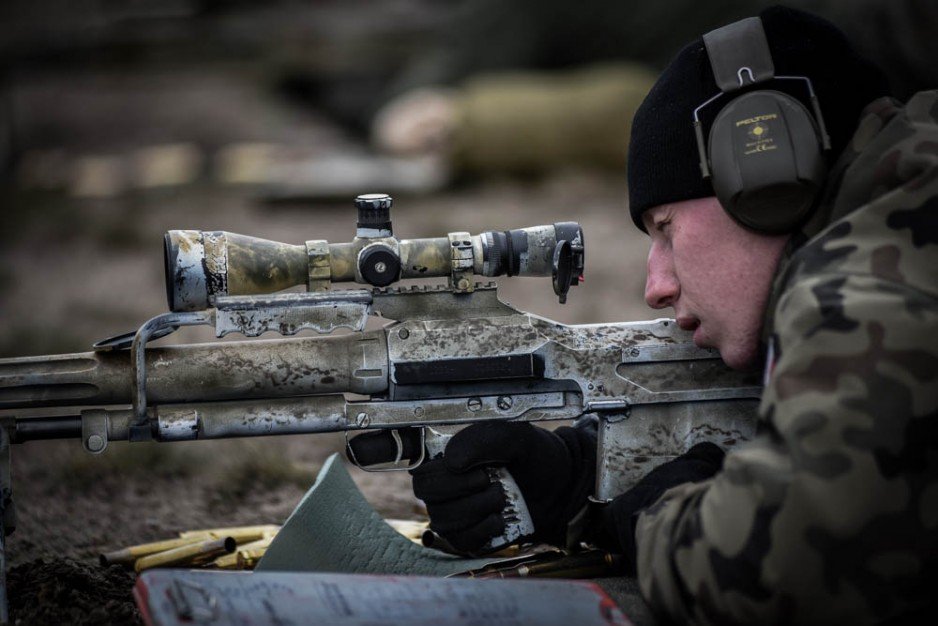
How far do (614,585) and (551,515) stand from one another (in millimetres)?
334

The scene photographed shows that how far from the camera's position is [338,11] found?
72.1 feet

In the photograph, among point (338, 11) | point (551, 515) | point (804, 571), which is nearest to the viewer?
point (804, 571)

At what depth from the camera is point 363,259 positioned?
348 centimetres

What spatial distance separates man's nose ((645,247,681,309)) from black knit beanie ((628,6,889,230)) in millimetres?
155

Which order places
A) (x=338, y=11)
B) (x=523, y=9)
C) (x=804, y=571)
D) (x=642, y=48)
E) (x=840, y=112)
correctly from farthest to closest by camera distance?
(x=338, y=11) → (x=523, y=9) → (x=642, y=48) → (x=840, y=112) → (x=804, y=571)

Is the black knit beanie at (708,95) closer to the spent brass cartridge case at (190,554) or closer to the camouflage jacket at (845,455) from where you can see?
the camouflage jacket at (845,455)

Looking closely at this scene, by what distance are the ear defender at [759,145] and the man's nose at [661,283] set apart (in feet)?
1.04

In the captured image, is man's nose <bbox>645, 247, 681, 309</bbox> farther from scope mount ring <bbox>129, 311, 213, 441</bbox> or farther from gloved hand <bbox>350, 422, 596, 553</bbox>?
scope mount ring <bbox>129, 311, 213, 441</bbox>

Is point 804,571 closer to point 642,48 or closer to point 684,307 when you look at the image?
point 684,307

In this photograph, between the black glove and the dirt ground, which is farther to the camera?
the dirt ground

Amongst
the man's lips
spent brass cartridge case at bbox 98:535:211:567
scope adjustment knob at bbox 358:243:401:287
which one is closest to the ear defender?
the man's lips

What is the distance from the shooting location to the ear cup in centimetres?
287

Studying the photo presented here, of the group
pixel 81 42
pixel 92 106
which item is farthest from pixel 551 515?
pixel 81 42

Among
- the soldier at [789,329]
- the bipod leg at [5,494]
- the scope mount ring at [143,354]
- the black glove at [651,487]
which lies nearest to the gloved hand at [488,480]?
the soldier at [789,329]
